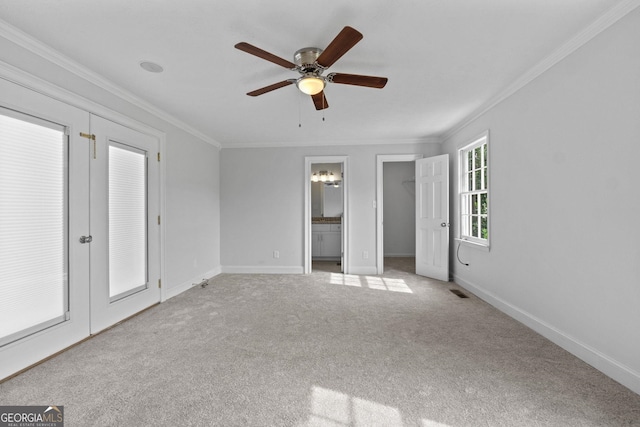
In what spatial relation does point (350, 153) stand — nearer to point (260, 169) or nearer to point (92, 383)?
point (260, 169)

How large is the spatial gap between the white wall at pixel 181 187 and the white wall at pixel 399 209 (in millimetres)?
4163

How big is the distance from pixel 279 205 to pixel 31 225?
3.32 meters

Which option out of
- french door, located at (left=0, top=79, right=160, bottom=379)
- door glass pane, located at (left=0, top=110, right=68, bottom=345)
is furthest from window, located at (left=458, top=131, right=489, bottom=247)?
door glass pane, located at (left=0, top=110, right=68, bottom=345)

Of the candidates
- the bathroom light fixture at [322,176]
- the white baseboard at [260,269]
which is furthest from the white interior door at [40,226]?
the bathroom light fixture at [322,176]

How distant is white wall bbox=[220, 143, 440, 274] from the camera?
193 inches

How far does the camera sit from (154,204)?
11.0 feet

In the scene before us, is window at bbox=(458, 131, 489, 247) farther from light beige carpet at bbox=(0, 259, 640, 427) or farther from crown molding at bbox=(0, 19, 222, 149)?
crown molding at bbox=(0, 19, 222, 149)

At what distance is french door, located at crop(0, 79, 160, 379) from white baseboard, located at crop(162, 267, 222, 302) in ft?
1.28

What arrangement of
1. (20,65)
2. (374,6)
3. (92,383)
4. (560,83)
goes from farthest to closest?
(560,83), (20,65), (92,383), (374,6)

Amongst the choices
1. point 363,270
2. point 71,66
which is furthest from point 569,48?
point 71,66

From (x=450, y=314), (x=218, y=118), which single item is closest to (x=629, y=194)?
(x=450, y=314)

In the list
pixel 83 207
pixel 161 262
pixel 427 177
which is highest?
pixel 427 177

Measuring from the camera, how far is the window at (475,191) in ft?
11.7

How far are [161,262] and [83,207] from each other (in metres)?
1.24
